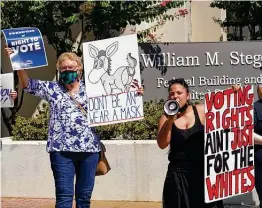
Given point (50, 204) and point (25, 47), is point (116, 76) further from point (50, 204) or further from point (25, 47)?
point (50, 204)

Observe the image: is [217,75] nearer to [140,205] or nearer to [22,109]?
[140,205]

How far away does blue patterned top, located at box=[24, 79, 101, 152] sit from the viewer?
18.4ft

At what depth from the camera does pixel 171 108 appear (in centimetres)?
463

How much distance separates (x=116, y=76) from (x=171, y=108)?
5.76ft

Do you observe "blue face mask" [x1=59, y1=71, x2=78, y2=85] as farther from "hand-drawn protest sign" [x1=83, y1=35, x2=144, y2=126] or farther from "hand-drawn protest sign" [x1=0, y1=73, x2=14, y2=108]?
"hand-drawn protest sign" [x1=0, y1=73, x2=14, y2=108]

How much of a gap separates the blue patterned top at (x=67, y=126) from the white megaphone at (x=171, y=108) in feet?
4.04

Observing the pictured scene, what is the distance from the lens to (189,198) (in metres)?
4.82

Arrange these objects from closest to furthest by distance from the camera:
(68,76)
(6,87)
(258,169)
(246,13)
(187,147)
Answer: (187,147) < (68,76) < (258,169) < (6,87) < (246,13)

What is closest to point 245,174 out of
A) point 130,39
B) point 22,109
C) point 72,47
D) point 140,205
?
point 130,39

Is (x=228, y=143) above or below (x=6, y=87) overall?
below

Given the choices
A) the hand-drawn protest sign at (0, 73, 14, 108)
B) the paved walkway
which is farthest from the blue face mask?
the paved walkway

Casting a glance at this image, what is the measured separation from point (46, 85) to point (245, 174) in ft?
6.41

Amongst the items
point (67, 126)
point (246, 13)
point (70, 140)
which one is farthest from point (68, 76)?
point (246, 13)

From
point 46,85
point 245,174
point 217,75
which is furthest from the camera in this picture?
point 217,75
